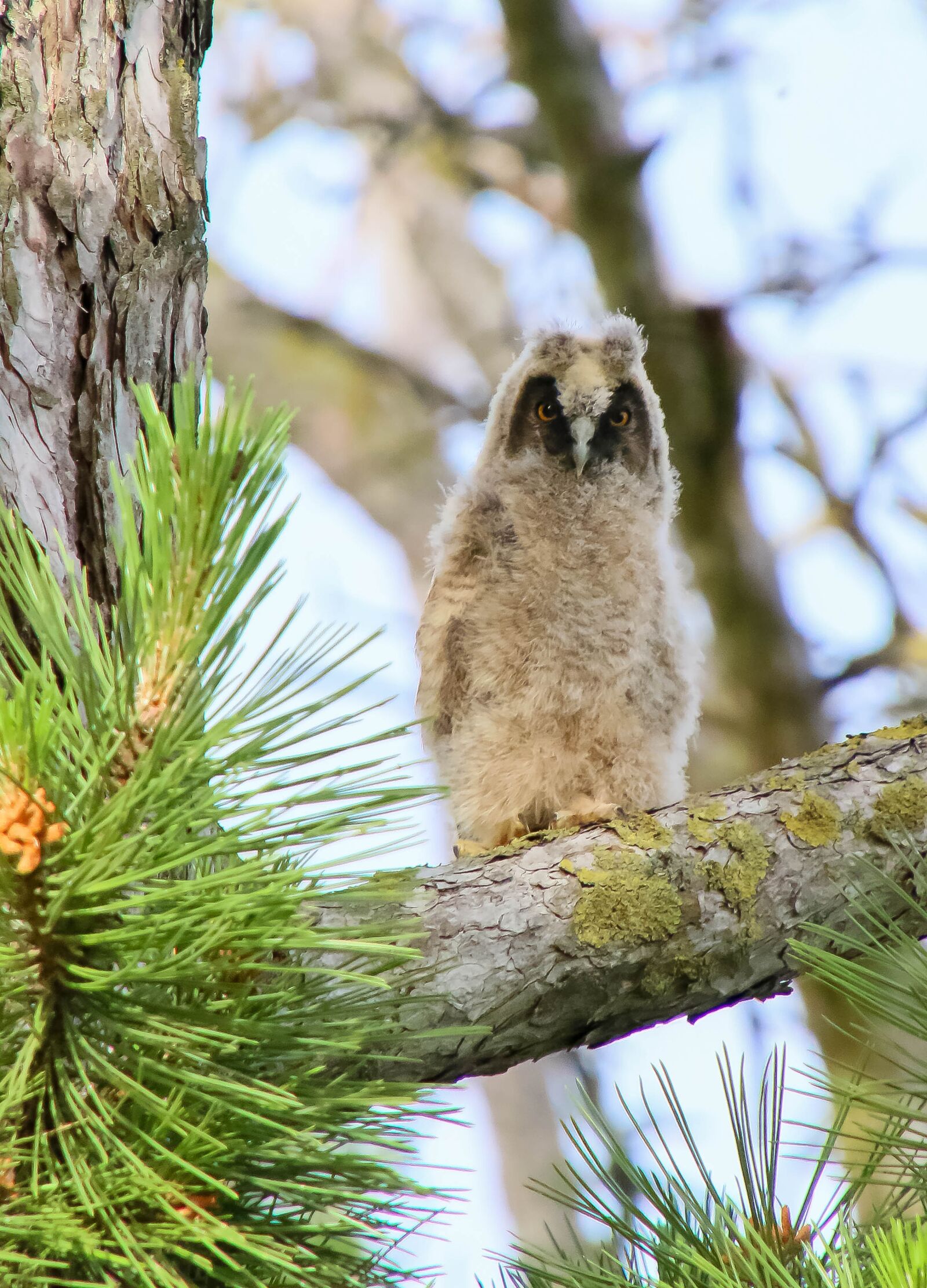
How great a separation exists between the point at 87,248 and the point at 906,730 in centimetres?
174

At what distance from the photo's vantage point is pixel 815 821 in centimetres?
208

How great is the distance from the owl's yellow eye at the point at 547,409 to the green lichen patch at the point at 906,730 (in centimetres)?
149

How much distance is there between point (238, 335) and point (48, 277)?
6.32 meters

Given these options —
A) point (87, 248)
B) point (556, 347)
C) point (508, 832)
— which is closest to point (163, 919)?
point (87, 248)

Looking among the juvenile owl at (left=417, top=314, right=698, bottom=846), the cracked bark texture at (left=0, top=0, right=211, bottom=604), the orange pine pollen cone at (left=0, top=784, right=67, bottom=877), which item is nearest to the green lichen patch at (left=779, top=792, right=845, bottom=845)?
the juvenile owl at (left=417, top=314, right=698, bottom=846)

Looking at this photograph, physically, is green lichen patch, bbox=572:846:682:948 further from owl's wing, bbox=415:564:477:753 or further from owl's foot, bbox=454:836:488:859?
owl's wing, bbox=415:564:477:753

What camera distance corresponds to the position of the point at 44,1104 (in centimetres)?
118

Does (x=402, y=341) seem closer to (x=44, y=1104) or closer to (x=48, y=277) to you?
(x=48, y=277)

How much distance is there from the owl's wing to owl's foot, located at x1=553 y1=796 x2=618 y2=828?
44 cm

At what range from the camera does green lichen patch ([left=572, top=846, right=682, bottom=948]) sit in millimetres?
1902

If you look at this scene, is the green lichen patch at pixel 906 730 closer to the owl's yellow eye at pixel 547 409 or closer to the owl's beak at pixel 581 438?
the owl's beak at pixel 581 438

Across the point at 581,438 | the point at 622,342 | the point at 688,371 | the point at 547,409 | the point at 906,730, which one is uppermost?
the point at 688,371

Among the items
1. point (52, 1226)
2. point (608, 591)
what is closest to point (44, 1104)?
point (52, 1226)

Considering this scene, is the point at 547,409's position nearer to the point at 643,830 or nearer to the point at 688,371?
the point at 688,371
